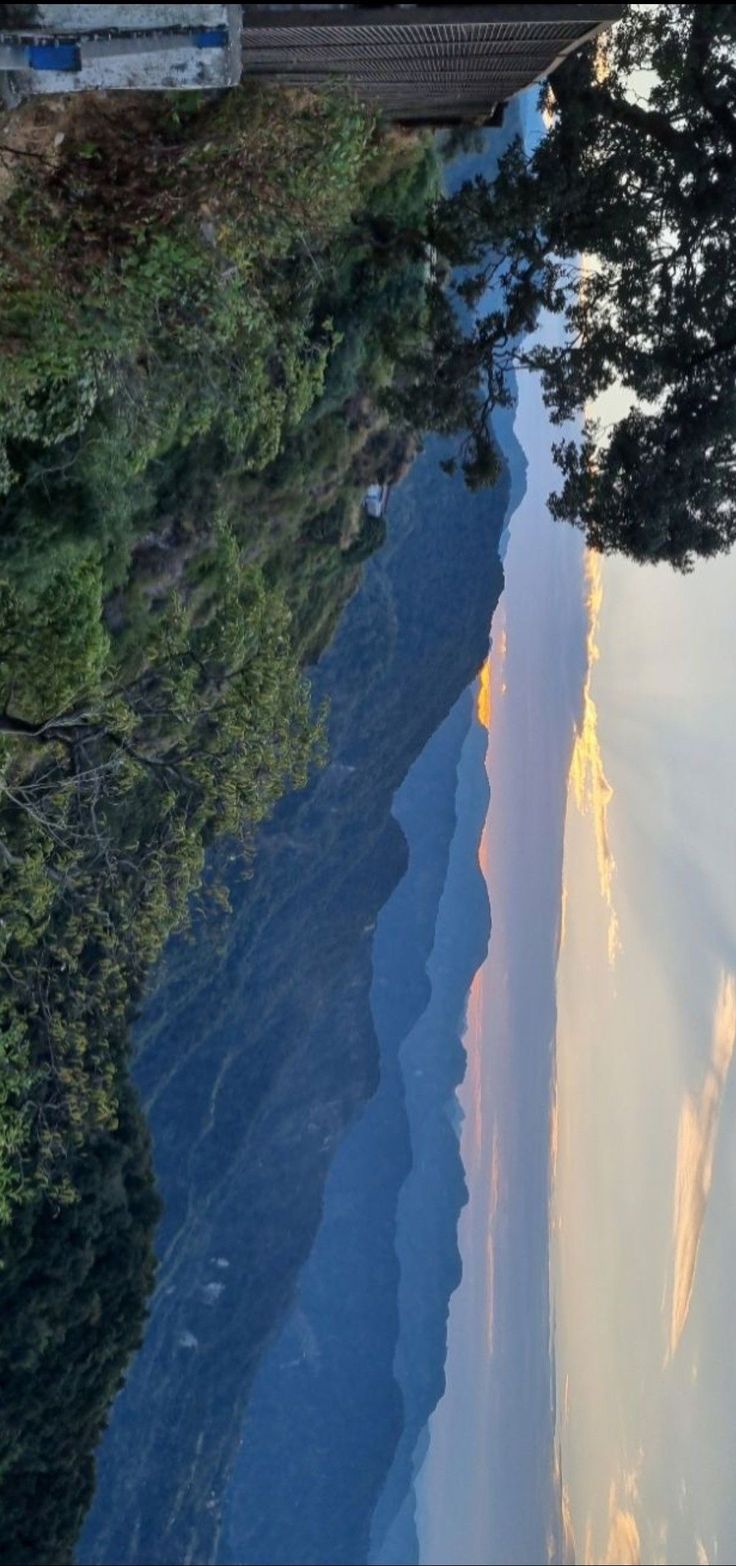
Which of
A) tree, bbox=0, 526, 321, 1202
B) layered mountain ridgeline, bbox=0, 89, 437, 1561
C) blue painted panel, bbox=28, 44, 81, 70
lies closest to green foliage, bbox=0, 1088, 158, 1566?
layered mountain ridgeline, bbox=0, 89, 437, 1561

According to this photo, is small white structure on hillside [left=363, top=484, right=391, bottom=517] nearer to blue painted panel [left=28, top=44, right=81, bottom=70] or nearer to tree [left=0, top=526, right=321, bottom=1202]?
tree [left=0, top=526, right=321, bottom=1202]

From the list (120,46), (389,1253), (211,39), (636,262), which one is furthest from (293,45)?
(389,1253)

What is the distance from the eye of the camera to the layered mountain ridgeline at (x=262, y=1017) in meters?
43.8

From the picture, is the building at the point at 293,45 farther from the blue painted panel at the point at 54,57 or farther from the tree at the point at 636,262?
the tree at the point at 636,262

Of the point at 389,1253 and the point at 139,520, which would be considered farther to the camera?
the point at 389,1253

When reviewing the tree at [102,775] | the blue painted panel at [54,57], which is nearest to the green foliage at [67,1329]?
the tree at [102,775]

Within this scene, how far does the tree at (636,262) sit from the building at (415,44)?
1.47 meters

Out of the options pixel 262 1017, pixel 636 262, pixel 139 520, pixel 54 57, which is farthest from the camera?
pixel 262 1017

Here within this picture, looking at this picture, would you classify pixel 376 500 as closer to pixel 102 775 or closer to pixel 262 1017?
pixel 102 775

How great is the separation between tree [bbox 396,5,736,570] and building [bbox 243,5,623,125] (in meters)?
1.47

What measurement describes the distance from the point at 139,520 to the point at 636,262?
6.81 m

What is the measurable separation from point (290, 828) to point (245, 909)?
349cm

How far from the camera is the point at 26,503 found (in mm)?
12445

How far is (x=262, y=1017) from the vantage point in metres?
49.7
